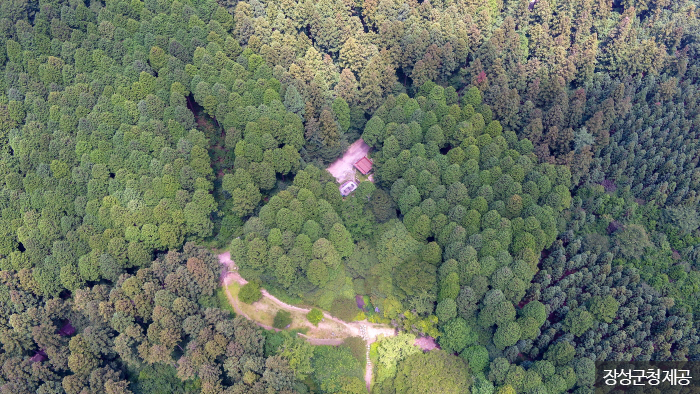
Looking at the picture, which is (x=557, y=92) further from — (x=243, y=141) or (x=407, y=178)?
(x=243, y=141)

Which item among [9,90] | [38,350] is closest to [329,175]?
[38,350]

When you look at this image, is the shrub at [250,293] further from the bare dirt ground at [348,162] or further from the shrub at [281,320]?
the bare dirt ground at [348,162]

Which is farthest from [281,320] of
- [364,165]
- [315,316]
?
[364,165]

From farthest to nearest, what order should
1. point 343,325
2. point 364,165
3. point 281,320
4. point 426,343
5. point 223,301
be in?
1. point 364,165
2. point 223,301
3. point 343,325
4. point 426,343
5. point 281,320

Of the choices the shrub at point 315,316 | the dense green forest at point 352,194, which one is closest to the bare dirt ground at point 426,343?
the dense green forest at point 352,194

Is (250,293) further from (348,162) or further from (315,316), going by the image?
(348,162)
